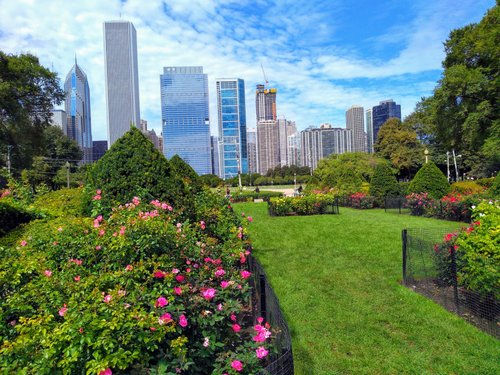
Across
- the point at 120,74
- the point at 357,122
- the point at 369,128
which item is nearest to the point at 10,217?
the point at 369,128

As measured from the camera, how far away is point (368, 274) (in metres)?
6.81

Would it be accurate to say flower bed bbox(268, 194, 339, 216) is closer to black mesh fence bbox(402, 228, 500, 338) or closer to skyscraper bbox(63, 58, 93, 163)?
black mesh fence bbox(402, 228, 500, 338)

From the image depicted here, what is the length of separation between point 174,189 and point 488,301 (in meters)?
4.36

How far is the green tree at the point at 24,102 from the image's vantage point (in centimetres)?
2606

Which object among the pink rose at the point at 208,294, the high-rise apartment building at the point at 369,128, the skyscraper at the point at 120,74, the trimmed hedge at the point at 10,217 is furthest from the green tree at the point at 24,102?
the high-rise apartment building at the point at 369,128

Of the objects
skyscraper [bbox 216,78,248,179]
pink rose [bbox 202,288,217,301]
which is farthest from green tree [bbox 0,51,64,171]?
skyscraper [bbox 216,78,248,179]

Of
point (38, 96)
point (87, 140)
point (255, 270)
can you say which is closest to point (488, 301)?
point (255, 270)

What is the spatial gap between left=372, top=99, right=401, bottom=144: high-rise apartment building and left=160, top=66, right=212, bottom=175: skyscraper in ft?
214

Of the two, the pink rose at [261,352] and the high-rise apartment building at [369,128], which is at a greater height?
the high-rise apartment building at [369,128]

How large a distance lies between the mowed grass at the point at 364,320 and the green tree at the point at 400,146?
41.0m

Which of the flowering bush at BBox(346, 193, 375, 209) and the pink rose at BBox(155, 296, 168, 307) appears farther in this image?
the flowering bush at BBox(346, 193, 375, 209)

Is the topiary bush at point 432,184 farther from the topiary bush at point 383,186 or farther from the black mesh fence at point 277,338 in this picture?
the black mesh fence at point 277,338

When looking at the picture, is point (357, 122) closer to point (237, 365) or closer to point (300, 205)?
point (300, 205)

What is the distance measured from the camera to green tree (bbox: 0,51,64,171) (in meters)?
26.1
